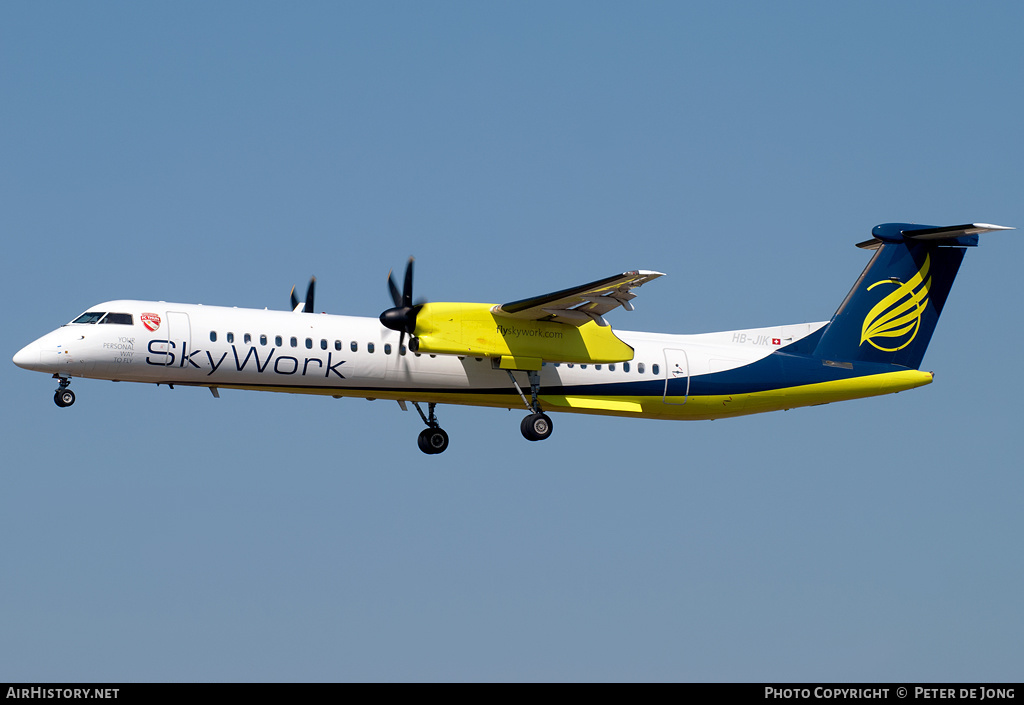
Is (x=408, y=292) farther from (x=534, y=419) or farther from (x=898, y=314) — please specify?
(x=898, y=314)

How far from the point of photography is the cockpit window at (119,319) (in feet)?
78.6

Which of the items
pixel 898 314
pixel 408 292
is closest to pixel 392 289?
pixel 408 292

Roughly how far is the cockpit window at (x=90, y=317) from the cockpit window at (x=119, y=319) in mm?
154

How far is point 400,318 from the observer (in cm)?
2511

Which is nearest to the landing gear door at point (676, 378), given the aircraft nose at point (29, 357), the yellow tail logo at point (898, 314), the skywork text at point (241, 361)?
the yellow tail logo at point (898, 314)

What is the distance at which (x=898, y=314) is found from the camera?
2961cm

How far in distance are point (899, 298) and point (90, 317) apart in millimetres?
18704

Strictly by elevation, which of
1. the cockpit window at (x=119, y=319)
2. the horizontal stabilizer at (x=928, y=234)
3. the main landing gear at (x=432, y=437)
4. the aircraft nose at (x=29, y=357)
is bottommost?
the main landing gear at (x=432, y=437)

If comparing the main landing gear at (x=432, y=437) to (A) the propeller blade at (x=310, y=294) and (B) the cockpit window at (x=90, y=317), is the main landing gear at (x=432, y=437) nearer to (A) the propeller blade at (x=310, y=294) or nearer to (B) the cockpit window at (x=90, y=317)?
(A) the propeller blade at (x=310, y=294)

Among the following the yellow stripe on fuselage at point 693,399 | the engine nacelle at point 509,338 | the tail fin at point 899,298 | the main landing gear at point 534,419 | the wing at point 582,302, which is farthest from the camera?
the tail fin at point 899,298

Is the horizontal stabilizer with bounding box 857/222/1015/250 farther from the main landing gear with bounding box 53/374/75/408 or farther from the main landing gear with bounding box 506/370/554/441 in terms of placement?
the main landing gear with bounding box 53/374/75/408
